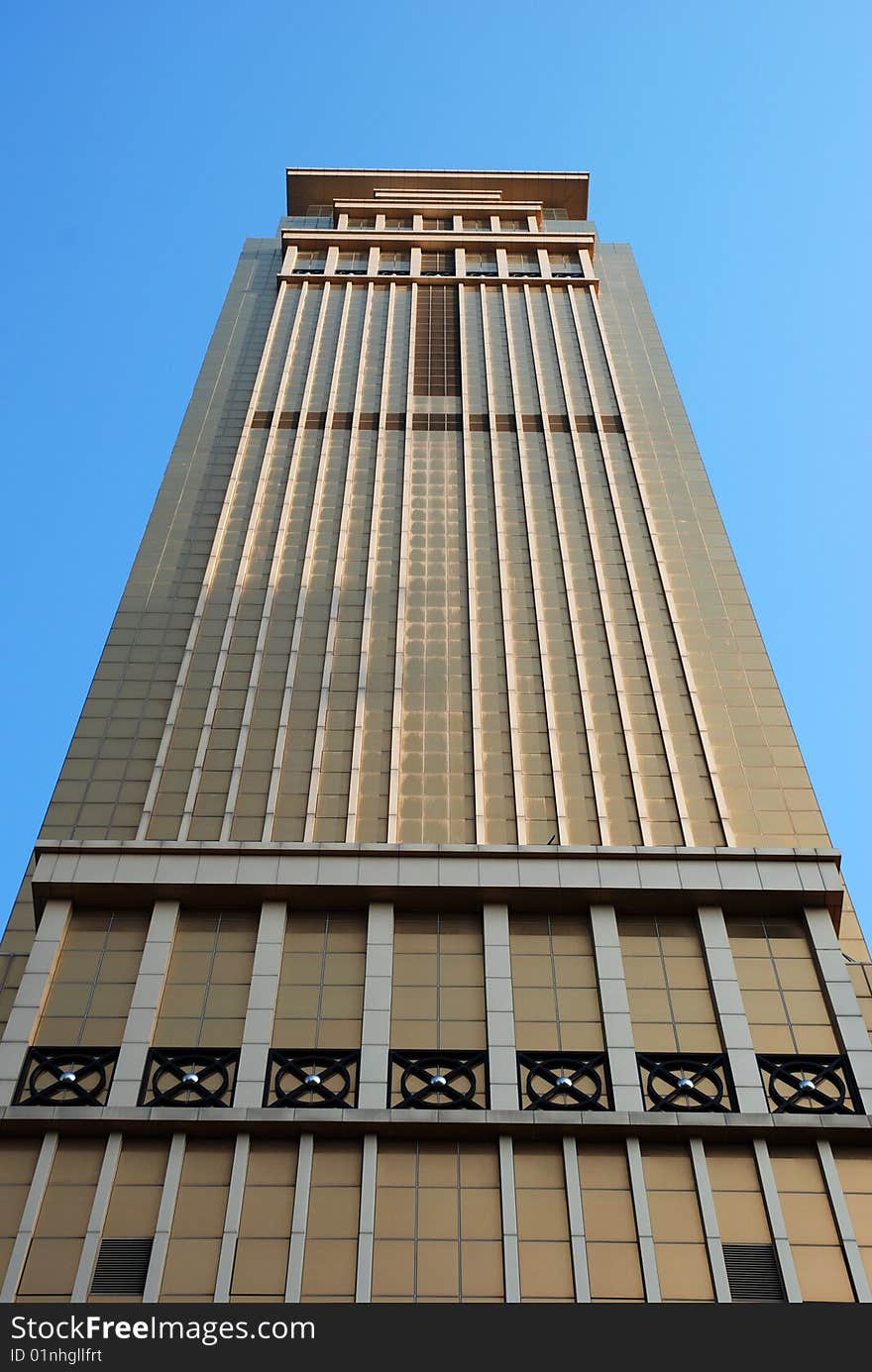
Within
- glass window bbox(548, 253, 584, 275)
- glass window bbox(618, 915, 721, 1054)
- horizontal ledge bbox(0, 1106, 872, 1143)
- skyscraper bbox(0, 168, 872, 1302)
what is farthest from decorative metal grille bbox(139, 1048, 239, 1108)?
glass window bbox(548, 253, 584, 275)

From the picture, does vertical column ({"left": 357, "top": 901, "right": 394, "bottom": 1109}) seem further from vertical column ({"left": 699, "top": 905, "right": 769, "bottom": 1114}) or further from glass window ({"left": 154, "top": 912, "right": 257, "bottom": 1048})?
vertical column ({"left": 699, "top": 905, "right": 769, "bottom": 1114})

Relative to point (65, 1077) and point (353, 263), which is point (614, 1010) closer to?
point (65, 1077)

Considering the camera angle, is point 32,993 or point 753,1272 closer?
point 753,1272

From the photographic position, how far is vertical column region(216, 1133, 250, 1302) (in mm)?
25000

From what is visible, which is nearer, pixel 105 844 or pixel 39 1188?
pixel 39 1188

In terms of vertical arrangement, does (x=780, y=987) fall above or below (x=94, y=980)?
below

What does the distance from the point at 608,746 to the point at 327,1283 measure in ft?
58.5

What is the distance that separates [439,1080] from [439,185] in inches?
2547

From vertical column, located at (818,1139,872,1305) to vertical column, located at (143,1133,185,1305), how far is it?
1321cm

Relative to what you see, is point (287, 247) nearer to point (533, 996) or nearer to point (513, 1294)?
point (533, 996)

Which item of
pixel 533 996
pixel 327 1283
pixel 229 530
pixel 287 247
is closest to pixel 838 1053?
pixel 533 996

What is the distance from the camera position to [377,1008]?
30.3 metres

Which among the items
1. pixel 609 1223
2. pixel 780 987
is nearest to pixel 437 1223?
pixel 609 1223

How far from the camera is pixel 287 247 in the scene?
6969 centimetres
